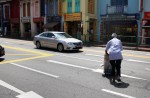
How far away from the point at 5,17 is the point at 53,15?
55.7ft

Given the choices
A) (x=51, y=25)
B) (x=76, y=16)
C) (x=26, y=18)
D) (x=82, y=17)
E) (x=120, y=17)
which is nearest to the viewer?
(x=120, y=17)

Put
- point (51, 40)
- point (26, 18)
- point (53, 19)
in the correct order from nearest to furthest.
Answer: point (51, 40) → point (53, 19) → point (26, 18)

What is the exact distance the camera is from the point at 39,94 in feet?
22.0

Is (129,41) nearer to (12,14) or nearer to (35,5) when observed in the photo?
(35,5)

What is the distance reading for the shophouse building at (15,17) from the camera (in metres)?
42.2

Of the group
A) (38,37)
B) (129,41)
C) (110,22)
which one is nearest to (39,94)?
(38,37)

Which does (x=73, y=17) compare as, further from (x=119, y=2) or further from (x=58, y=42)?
(x=58, y=42)

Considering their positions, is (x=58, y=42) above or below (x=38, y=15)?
below

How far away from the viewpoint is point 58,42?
17.7m

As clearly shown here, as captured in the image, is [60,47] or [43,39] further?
[43,39]

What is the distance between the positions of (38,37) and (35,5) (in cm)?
1896

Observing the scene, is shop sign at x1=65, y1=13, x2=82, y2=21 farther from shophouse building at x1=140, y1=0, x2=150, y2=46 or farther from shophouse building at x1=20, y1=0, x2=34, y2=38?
shophouse building at x1=20, y1=0, x2=34, y2=38

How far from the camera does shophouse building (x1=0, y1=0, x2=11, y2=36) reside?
45294 millimetres

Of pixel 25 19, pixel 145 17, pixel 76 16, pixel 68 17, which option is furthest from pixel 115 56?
pixel 25 19
